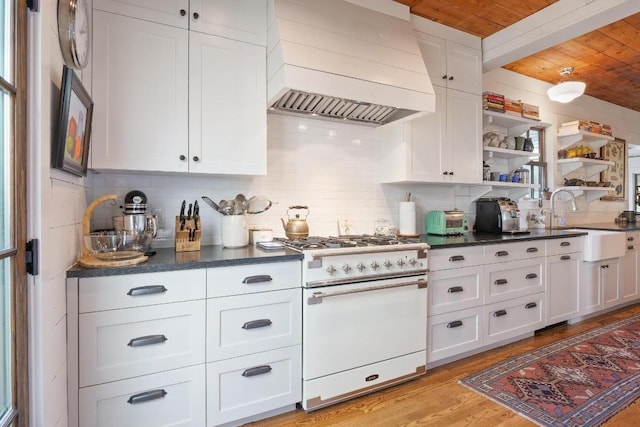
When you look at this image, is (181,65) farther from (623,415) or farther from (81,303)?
(623,415)

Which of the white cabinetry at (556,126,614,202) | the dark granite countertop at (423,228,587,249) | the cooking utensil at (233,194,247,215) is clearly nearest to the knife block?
the cooking utensil at (233,194,247,215)

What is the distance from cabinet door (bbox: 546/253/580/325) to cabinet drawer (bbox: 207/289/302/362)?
2.42 metres

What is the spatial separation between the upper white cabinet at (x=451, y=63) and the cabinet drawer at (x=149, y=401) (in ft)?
8.96

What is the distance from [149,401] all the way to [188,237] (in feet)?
2.81

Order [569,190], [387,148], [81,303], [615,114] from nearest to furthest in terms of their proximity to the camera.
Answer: [81,303], [387,148], [569,190], [615,114]

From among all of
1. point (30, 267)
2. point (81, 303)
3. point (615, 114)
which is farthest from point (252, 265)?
point (615, 114)

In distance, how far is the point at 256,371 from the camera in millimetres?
1750

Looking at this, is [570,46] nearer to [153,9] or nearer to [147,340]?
[153,9]

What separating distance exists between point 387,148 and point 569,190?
2.73 meters

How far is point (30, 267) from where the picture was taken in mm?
1080

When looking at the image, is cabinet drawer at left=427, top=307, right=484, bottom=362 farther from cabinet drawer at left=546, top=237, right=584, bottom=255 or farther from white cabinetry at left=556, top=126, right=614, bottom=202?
white cabinetry at left=556, top=126, right=614, bottom=202

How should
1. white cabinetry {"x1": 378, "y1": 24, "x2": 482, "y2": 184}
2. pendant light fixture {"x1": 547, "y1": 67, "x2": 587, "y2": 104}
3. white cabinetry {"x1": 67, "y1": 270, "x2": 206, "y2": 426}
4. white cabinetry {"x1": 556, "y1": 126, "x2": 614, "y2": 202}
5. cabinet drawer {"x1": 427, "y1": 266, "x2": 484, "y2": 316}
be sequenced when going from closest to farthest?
white cabinetry {"x1": 67, "y1": 270, "x2": 206, "y2": 426} → cabinet drawer {"x1": 427, "y1": 266, "x2": 484, "y2": 316} → white cabinetry {"x1": 378, "y1": 24, "x2": 482, "y2": 184} → pendant light fixture {"x1": 547, "y1": 67, "x2": 587, "y2": 104} → white cabinetry {"x1": 556, "y1": 126, "x2": 614, "y2": 202}

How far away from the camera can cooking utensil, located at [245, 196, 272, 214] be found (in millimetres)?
2320

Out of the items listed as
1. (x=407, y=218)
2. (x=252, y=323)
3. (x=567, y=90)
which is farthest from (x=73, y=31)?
(x=567, y=90)
